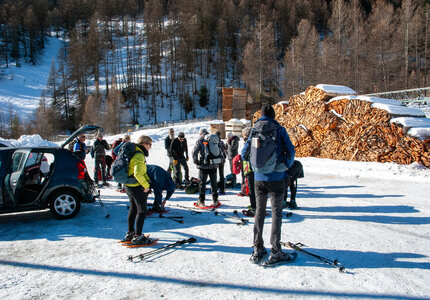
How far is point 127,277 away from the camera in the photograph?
335cm

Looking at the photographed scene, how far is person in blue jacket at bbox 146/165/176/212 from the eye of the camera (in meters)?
6.10

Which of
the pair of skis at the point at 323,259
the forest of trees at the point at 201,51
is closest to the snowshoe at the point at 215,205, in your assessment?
the pair of skis at the point at 323,259

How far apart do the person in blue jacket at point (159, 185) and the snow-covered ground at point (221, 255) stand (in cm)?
35

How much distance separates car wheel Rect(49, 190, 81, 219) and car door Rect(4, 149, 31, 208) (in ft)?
1.94

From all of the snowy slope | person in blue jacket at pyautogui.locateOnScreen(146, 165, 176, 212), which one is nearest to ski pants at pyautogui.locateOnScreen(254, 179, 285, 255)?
person in blue jacket at pyautogui.locateOnScreen(146, 165, 176, 212)

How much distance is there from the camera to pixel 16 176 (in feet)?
17.5

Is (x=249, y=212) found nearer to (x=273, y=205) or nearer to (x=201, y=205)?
(x=201, y=205)

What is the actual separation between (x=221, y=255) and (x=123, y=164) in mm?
1893

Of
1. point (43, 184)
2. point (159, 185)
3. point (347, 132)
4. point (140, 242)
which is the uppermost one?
point (347, 132)

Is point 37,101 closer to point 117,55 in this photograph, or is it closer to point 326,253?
point 117,55

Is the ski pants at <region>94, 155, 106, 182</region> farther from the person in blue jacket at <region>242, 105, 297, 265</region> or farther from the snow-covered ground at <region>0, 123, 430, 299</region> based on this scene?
the person in blue jacket at <region>242, 105, 297, 265</region>

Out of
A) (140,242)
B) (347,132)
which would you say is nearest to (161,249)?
(140,242)

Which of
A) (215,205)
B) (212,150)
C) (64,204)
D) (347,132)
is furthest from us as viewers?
(347,132)

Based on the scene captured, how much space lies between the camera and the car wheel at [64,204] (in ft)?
18.0
